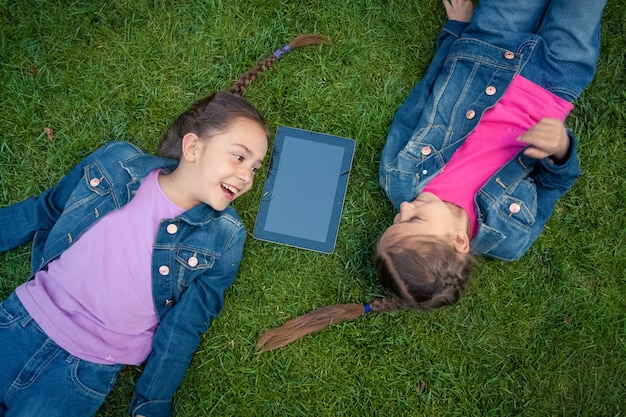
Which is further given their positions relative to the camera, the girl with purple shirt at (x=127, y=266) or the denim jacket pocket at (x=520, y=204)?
the denim jacket pocket at (x=520, y=204)

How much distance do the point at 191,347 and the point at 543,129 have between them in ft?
6.51

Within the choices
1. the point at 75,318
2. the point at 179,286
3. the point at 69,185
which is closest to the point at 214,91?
the point at 69,185

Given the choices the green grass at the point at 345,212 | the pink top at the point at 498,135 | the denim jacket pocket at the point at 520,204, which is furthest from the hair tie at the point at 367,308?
the denim jacket pocket at the point at 520,204

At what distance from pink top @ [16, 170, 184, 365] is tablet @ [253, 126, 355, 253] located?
1.75ft

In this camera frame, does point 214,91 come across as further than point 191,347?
Yes

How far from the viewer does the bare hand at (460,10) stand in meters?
2.96

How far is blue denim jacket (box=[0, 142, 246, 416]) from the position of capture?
2592mm

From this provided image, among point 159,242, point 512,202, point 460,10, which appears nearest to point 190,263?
point 159,242

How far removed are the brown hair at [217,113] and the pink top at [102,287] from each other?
0.36 meters

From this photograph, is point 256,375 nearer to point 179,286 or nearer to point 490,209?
point 179,286

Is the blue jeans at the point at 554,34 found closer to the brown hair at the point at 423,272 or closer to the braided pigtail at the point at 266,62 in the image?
the braided pigtail at the point at 266,62

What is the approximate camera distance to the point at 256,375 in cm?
286

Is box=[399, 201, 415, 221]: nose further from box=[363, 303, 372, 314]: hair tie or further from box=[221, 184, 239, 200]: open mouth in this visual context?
box=[221, 184, 239, 200]: open mouth

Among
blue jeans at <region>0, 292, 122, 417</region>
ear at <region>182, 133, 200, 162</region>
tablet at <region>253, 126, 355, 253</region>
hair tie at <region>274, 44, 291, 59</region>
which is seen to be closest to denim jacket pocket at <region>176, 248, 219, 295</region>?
tablet at <region>253, 126, 355, 253</region>
